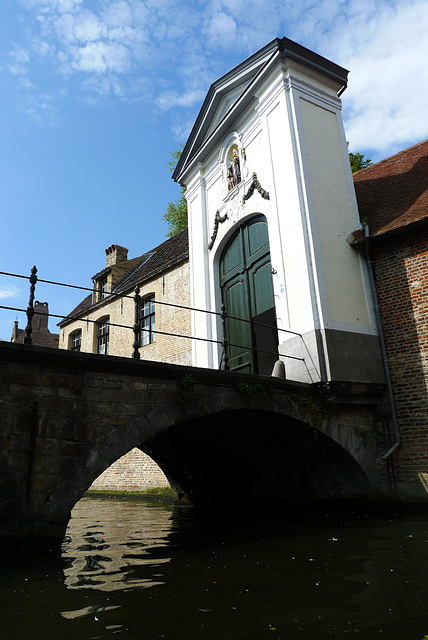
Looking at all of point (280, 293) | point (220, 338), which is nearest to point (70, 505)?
point (280, 293)

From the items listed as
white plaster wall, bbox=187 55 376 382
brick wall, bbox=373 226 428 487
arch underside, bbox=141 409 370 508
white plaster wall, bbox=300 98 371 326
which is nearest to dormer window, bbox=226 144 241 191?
white plaster wall, bbox=187 55 376 382

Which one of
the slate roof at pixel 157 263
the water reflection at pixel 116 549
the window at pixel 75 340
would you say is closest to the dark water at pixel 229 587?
the water reflection at pixel 116 549

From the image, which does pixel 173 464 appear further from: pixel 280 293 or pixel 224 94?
pixel 224 94

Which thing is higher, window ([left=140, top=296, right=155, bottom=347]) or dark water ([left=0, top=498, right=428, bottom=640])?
window ([left=140, top=296, right=155, bottom=347])

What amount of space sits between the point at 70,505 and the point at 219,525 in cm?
382

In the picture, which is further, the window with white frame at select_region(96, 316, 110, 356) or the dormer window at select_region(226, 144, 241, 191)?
the window with white frame at select_region(96, 316, 110, 356)

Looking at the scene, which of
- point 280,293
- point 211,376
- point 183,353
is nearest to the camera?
point 211,376

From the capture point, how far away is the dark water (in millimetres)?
2865

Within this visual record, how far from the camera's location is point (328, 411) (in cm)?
800

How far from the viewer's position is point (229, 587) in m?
3.81

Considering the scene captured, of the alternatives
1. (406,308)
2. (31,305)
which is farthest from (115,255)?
(31,305)

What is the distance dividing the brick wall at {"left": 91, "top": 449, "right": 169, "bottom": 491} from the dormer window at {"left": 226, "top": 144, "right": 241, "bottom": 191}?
797 cm

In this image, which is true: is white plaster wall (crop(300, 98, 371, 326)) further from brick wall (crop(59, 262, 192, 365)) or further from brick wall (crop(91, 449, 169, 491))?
brick wall (crop(91, 449, 169, 491))

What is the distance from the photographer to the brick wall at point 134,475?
531 inches
